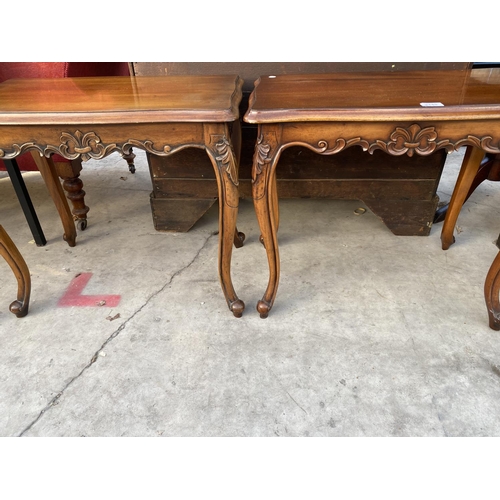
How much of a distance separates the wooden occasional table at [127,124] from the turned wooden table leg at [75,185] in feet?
1.80

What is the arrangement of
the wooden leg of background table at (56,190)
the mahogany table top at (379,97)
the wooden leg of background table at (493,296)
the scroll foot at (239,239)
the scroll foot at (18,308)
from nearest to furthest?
the mahogany table top at (379,97) → the wooden leg of background table at (493,296) → the scroll foot at (18,308) → the wooden leg of background table at (56,190) → the scroll foot at (239,239)

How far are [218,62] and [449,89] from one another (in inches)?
36.8

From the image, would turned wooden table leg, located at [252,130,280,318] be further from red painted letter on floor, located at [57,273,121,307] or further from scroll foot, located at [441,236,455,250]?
scroll foot, located at [441,236,455,250]

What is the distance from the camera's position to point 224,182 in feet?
3.95

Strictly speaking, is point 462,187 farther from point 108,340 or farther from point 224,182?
point 108,340

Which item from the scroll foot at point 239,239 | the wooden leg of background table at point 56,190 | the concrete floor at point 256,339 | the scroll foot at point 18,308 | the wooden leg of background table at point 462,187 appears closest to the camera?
the concrete floor at point 256,339

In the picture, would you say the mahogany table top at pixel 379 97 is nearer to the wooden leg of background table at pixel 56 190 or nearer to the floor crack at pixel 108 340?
the floor crack at pixel 108 340

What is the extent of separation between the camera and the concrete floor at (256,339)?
1167mm

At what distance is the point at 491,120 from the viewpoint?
1080mm

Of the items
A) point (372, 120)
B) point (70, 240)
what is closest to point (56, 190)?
point (70, 240)

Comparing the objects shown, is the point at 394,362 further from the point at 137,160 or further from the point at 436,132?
the point at 137,160

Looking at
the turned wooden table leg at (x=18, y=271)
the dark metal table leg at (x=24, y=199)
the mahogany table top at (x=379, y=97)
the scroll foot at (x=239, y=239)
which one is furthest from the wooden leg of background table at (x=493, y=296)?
the dark metal table leg at (x=24, y=199)

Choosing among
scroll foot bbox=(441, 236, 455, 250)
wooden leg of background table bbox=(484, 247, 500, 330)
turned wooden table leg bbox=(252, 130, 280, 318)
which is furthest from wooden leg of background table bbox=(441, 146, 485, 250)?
turned wooden table leg bbox=(252, 130, 280, 318)

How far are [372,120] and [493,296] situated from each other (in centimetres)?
82
